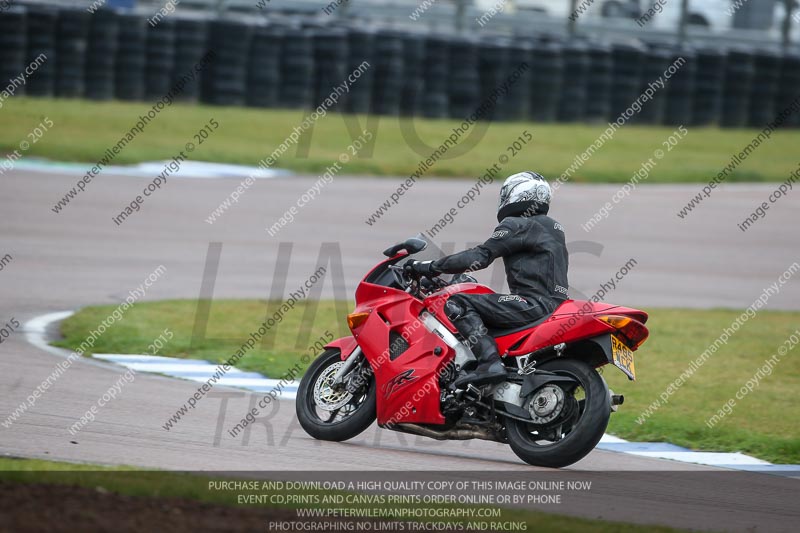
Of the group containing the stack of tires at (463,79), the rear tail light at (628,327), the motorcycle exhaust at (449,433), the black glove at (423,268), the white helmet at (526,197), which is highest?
the white helmet at (526,197)

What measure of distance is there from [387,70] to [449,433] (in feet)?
63.3

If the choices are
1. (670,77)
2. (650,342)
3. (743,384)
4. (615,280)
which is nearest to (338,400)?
(743,384)

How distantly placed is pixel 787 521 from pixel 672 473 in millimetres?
1224

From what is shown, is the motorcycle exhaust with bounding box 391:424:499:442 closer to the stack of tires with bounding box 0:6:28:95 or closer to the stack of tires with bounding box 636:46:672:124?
the stack of tires with bounding box 0:6:28:95

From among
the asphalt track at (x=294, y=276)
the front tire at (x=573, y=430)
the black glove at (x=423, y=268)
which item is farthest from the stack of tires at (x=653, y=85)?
the front tire at (x=573, y=430)

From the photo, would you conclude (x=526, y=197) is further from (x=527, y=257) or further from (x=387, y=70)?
(x=387, y=70)

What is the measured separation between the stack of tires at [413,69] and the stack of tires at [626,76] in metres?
4.68

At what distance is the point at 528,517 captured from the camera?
20.5 feet

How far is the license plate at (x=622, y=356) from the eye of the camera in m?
7.50

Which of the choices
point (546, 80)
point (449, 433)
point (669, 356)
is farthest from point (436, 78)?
point (449, 433)

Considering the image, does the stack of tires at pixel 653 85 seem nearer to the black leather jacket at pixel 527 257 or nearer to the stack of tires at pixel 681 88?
the stack of tires at pixel 681 88

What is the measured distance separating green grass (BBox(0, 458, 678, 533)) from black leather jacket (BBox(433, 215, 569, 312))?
1.91 meters

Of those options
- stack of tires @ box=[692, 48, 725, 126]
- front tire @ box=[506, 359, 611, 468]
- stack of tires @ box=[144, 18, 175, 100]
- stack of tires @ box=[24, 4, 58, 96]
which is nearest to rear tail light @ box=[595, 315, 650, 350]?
front tire @ box=[506, 359, 611, 468]

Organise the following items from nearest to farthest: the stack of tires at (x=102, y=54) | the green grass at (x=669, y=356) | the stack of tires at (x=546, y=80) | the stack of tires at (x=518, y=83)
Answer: the green grass at (x=669, y=356) < the stack of tires at (x=102, y=54) < the stack of tires at (x=518, y=83) < the stack of tires at (x=546, y=80)
